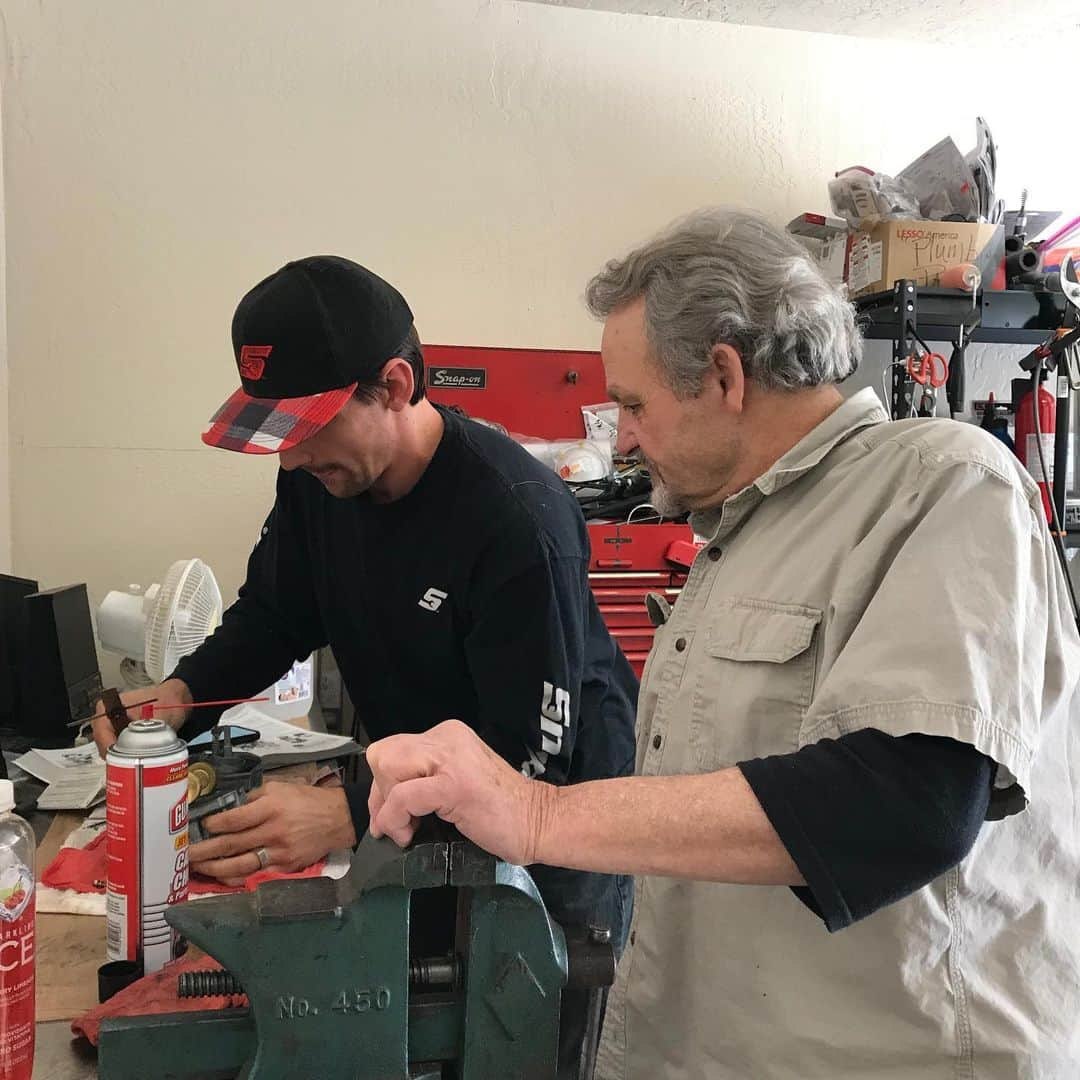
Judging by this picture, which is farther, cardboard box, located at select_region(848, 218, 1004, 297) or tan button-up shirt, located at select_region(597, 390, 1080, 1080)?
cardboard box, located at select_region(848, 218, 1004, 297)

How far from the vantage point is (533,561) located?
1318mm

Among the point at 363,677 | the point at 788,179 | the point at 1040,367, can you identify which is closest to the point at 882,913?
the point at 363,677

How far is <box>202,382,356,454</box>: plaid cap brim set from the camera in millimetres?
1299

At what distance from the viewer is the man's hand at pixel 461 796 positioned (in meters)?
0.75

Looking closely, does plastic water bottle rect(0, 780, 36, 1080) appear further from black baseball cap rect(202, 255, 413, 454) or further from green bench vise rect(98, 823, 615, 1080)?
black baseball cap rect(202, 255, 413, 454)

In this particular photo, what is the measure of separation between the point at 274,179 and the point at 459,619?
1.83 meters

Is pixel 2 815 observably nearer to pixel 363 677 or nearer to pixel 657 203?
pixel 363 677

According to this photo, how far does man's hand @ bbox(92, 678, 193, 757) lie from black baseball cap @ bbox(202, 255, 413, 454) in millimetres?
472

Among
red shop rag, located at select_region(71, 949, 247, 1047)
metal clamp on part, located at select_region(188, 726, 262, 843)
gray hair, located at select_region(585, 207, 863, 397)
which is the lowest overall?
metal clamp on part, located at select_region(188, 726, 262, 843)

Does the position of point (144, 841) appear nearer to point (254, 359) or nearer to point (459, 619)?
point (459, 619)

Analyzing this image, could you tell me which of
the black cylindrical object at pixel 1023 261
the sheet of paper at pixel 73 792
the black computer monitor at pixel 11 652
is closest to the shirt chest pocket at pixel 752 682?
the sheet of paper at pixel 73 792

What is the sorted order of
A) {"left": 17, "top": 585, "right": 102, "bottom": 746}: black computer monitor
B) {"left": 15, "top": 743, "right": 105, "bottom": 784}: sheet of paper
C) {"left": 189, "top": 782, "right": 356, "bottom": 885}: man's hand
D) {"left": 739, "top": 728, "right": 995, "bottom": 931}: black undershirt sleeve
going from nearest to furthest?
{"left": 739, "top": 728, "right": 995, "bottom": 931}: black undershirt sleeve, {"left": 189, "top": 782, "right": 356, "bottom": 885}: man's hand, {"left": 15, "top": 743, "right": 105, "bottom": 784}: sheet of paper, {"left": 17, "top": 585, "right": 102, "bottom": 746}: black computer monitor

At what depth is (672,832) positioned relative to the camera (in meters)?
0.76

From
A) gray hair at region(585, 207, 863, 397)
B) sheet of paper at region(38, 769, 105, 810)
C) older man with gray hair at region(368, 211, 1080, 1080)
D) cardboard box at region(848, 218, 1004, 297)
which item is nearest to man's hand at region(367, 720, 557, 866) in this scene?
older man with gray hair at region(368, 211, 1080, 1080)
